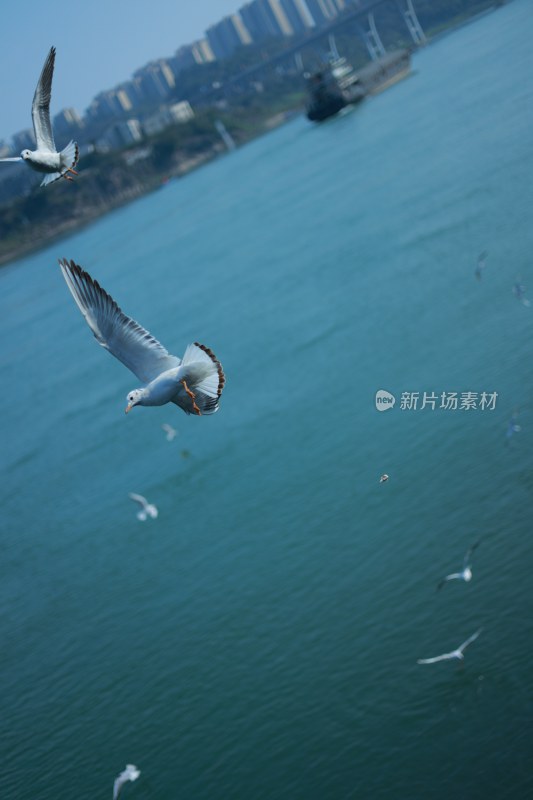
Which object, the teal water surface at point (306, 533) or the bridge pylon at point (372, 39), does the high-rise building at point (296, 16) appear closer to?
the bridge pylon at point (372, 39)

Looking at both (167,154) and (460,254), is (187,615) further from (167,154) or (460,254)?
(167,154)

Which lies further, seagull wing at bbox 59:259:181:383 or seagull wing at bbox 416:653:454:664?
seagull wing at bbox 416:653:454:664

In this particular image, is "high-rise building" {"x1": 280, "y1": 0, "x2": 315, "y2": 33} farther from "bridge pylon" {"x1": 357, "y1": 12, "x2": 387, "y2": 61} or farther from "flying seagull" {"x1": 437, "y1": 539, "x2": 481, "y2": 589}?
"flying seagull" {"x1": 437, "y1": 539, "x2": 481, "y2": 589}

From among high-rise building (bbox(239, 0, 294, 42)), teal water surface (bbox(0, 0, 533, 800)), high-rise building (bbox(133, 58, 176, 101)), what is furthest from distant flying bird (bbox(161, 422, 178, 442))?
high-rise building (bbox(133, 58, 176, 101))

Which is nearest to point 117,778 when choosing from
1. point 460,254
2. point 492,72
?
point 460,254

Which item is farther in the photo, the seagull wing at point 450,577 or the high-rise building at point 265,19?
the high-rise building at point 265,19

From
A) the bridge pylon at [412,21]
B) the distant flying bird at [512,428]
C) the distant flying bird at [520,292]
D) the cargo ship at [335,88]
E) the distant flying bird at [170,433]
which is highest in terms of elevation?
the bridge pylon at [412,21]

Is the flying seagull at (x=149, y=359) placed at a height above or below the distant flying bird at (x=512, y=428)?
above

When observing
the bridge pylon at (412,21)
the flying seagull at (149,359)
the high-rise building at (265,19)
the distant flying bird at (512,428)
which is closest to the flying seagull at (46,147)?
the flying seagull at (149,359)

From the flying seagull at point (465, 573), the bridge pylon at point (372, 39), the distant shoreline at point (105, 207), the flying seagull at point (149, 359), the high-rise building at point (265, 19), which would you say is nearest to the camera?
the flying seagull at point (149, 359)
